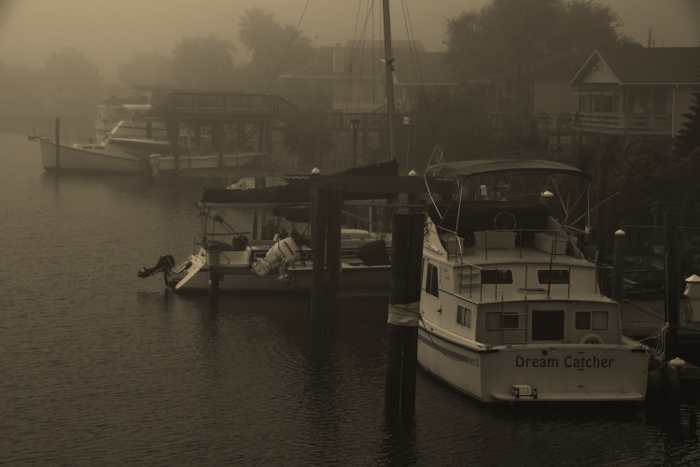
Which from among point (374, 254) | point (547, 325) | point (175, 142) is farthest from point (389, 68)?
point (175, 142)

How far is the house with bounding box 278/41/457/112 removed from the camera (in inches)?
3730

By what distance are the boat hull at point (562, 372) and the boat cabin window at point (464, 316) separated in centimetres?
75

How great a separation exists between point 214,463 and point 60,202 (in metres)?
46.4

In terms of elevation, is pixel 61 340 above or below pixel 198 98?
below

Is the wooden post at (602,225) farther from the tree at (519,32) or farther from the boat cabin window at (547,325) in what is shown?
the tree at (519,32)

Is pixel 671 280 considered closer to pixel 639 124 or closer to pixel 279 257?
pixel 279 257

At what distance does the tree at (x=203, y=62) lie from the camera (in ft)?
588

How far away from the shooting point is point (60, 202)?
62906mm

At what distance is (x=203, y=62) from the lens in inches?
7333

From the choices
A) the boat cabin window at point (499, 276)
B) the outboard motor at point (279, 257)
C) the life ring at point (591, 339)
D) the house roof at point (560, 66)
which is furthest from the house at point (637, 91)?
the life ring at point (591, 339)

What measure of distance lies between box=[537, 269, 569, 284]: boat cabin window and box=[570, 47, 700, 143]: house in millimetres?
32550

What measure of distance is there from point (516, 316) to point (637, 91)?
40.5m

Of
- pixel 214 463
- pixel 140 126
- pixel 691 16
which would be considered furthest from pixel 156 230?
pixel 691 16

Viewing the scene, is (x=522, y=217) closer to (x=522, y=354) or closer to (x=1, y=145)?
(x=522, y=354)
